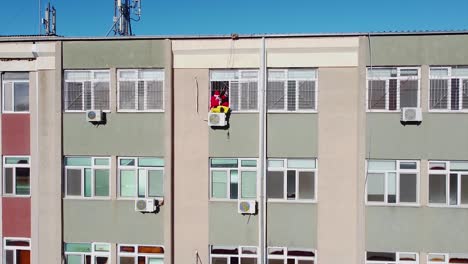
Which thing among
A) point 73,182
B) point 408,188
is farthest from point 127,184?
point 408,188

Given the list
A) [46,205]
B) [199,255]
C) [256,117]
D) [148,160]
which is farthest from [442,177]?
[46,205]

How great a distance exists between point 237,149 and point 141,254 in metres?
3.42

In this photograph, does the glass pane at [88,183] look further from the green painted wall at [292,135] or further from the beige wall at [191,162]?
the green painted wall at [292,135]

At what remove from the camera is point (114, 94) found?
930 cm

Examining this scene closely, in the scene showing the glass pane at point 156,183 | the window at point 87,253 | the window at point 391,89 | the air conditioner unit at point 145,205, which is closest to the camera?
Result: the window at point 391,89

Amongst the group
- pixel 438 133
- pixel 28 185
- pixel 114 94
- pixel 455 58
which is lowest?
pixel 28 185

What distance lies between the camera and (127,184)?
370 inches

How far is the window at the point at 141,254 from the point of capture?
9.30 metres

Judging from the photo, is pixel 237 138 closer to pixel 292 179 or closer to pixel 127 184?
pixel 292 179

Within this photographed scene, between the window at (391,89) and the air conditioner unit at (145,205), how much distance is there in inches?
213

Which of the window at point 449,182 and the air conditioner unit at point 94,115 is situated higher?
the air conditioner unit at point 94,115

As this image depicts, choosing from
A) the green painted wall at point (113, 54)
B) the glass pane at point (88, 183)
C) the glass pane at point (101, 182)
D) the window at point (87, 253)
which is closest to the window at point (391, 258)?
the window at point (87, 253)

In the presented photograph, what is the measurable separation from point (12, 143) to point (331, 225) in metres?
7.85

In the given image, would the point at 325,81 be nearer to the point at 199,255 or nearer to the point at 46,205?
the point at 199,255
